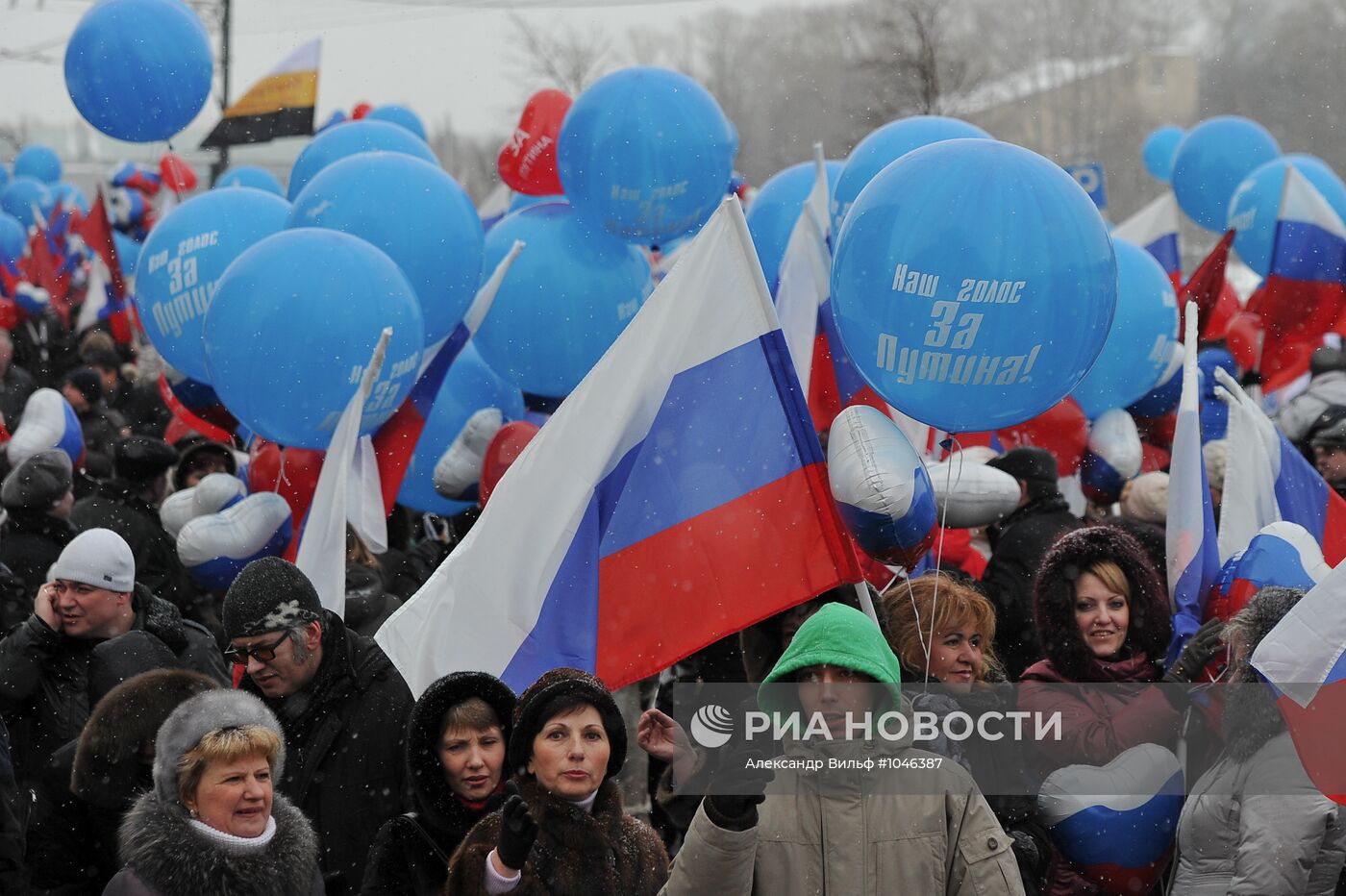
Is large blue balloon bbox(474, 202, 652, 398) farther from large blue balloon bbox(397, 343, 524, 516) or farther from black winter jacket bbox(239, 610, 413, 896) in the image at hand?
black winter jacket bbox(239, 610, 413, 896)

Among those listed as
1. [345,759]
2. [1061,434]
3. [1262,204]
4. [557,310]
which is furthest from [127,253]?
[345,759]

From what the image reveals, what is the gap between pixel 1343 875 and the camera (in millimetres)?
3834

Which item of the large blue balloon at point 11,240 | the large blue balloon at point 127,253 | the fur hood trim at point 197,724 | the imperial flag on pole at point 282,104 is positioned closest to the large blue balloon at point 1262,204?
the imperial flag on pole at point 282,104

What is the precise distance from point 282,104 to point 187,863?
10103 mm

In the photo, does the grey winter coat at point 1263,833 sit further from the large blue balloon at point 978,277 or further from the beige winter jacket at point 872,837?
the large blue balloon at point 978,277

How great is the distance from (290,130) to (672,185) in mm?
6116

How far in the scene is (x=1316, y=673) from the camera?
3688 millimetres

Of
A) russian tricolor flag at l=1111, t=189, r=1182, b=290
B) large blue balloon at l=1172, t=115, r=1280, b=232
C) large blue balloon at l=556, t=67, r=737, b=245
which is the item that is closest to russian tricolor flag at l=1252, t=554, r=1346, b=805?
large blue balloon at l=556, t=67, r=737, b=245

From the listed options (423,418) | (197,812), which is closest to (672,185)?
(423,418)

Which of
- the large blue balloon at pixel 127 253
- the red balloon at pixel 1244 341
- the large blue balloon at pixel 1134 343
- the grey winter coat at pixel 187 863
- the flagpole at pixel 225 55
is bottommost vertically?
the grey winter coat at pixel 187 863

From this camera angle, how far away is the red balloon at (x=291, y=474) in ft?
20.5

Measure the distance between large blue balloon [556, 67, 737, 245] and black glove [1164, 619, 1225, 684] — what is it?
11.8ft

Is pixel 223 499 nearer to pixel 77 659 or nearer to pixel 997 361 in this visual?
pixel 77 659

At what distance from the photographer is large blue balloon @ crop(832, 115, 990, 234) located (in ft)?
21.5
